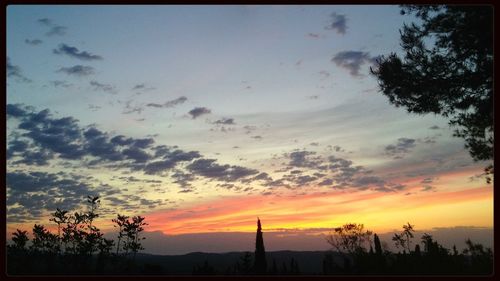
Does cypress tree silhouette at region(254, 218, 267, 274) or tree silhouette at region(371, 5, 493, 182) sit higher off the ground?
tree silhouette at region(371, 5, 493, 182)

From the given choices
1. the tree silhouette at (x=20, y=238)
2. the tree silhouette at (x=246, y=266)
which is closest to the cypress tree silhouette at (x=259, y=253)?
the tree silhouette at (x=246, y=266)

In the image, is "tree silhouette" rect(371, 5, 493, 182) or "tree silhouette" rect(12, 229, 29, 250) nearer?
"tree silhouette" rect(371, 5, 493, 182)

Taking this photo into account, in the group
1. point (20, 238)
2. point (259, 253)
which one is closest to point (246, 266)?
point (259, 253)

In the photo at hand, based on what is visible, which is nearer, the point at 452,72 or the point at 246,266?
the point at 452,72

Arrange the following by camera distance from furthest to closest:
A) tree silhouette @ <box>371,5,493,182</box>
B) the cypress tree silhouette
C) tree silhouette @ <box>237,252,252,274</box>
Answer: the cypress tree silhouette, tree silhouette @ <box>237,252,252,274</box>, tree silhouette @ <box>371,5,493,182</box>

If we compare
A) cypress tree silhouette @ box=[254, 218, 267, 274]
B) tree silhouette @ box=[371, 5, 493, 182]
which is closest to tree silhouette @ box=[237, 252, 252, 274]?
cypress tree silhouette @ box=[254, 218, 267, 274]

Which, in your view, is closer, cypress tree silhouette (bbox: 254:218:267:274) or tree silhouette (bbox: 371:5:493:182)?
tree silhouette (bbox: 371:5:493:182)

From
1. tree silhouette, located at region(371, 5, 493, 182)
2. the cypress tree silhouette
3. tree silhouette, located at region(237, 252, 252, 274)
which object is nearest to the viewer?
tree silhouette, located at region(371, 5, 493, 182)

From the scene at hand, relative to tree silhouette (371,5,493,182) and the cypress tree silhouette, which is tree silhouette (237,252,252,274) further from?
tree silhouette (371,5,493,182)

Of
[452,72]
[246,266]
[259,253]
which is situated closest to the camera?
[452,72]

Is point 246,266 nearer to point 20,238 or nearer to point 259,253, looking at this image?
point 259,253
